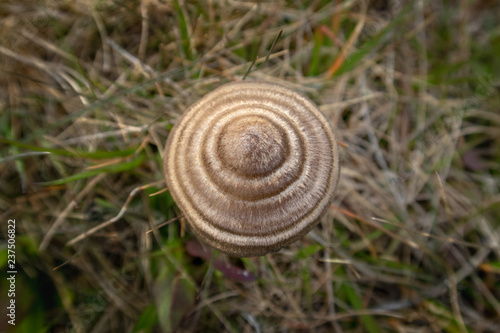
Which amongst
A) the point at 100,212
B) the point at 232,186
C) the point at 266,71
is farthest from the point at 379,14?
the point at 100,212

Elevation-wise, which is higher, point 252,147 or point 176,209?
point 252,147

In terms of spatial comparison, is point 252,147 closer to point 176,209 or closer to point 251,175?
point 251,175

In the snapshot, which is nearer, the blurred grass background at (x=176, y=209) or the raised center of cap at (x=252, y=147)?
the raised center of cap at (x=252, y=147)

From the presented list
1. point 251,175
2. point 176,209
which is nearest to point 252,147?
point 251,175

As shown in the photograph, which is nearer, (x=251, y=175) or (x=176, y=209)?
(x=251, y=175)

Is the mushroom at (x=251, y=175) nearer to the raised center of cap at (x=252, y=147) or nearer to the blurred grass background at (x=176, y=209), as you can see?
the raised center of cap at (x=252, y=147)

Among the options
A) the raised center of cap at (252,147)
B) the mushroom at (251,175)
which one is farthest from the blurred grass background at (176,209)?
the raised center of cap at (252,147)
